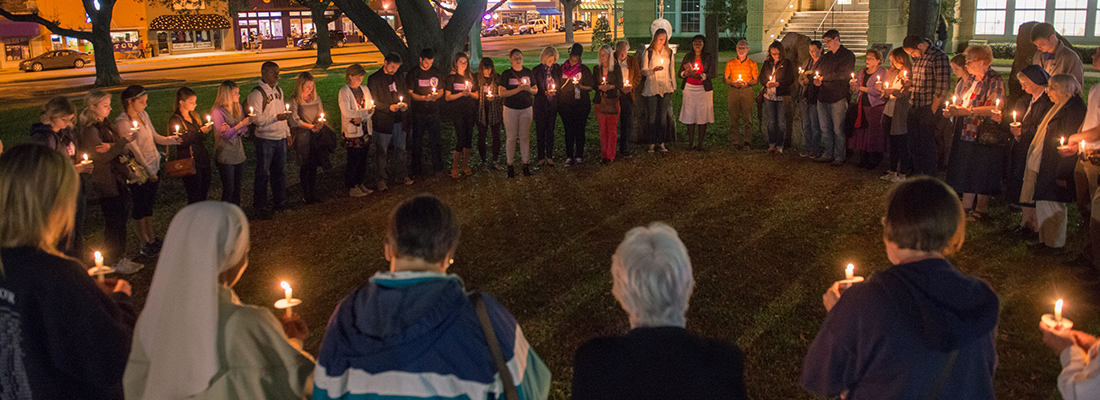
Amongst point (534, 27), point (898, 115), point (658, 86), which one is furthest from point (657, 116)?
point (534, 27)

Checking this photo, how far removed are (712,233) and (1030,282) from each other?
2856 mm

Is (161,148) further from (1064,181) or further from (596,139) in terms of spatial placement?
(1064,181)

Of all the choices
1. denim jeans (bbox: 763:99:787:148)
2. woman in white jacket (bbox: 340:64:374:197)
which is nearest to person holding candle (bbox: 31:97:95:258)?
woman in white jacket (bbox: 340:64:374:197)

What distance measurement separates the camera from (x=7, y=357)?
278 centimetres

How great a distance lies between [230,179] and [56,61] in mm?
39403

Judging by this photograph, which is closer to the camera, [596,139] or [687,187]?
[687,187]

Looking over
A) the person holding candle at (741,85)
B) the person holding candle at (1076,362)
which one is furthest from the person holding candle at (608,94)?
the person holding candle at (1076,362)

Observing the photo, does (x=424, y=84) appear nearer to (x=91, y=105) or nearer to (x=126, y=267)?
(x=91, y=105)

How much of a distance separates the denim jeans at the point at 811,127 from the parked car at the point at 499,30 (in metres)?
61.4

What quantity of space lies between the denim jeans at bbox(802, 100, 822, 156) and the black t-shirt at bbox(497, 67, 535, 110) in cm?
419

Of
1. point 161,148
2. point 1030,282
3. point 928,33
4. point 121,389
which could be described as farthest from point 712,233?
point 161,148

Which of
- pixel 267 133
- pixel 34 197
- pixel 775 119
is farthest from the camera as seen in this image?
pixel 775 119

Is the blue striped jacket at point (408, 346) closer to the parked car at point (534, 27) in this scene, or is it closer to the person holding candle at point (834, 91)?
the person holding candle at point (834, 91)

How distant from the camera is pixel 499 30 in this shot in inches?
2864
